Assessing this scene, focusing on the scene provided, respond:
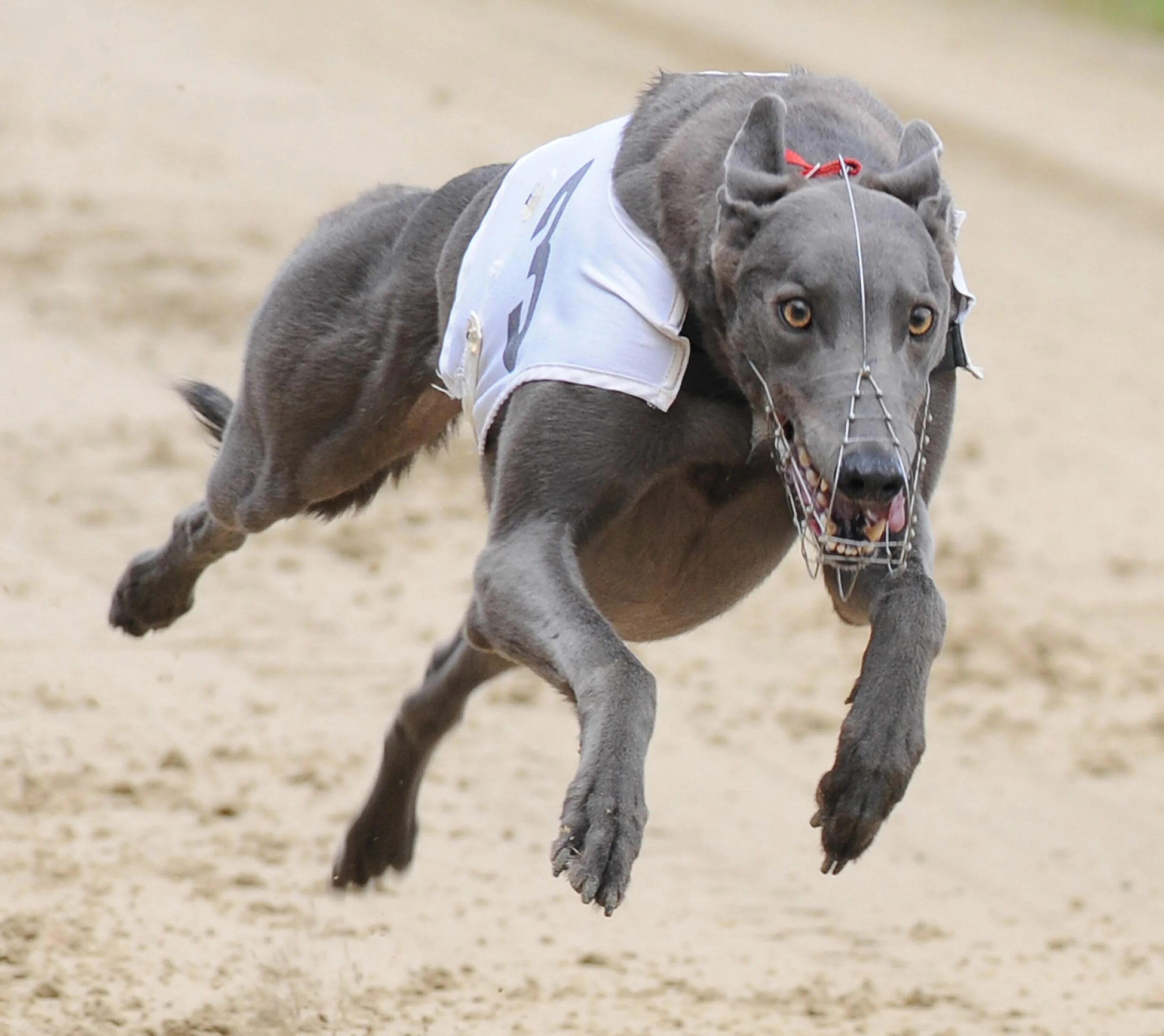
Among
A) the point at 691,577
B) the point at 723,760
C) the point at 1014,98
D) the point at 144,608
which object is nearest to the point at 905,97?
the point at 1014,98

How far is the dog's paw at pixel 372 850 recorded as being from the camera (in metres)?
5.60

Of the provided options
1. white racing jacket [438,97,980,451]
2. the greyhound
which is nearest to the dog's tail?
the greyhound

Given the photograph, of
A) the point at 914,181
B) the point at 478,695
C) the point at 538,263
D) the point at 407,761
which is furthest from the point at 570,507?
the point at 478,695

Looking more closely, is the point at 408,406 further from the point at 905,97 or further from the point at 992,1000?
the point at 905,97

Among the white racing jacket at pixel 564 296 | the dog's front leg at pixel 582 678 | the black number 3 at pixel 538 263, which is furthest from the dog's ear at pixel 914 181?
the dog's front leg at pixel 582 678

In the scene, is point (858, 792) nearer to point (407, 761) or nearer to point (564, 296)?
point (564, 296)

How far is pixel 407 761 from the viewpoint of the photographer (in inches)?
221

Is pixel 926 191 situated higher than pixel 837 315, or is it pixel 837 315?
pixel 926 191

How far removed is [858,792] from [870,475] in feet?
1.92

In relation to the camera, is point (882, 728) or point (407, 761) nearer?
point (882, 728)

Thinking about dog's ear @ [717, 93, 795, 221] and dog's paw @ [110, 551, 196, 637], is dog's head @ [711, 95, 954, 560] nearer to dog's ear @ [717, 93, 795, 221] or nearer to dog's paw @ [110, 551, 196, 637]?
dog's ear @ [717, 93, 795, 221]

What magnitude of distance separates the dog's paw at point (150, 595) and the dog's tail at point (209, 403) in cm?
38

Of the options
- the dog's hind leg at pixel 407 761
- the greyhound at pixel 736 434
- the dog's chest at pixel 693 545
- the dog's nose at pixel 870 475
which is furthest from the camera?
the dog's hind leg at pixel 407 761

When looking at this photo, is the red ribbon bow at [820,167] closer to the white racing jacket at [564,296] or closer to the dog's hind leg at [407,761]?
the white racing jacket at [564,296]
